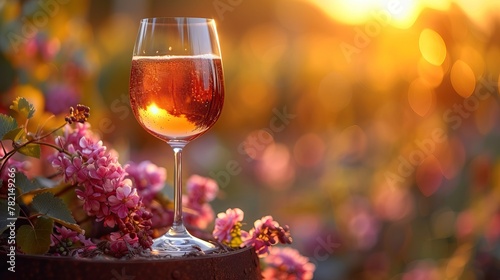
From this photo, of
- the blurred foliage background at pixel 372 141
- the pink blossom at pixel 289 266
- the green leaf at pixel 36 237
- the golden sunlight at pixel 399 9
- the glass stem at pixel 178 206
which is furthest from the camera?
the blurred foliage background at pixel 372 141

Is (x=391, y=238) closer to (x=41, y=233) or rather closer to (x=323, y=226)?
(x=323, y=226)

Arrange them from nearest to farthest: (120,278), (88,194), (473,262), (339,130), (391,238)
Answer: (120,278)
(88,194)
(473,262)
(391,238)
(339,130)

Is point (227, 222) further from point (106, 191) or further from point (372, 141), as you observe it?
point (372, 141)

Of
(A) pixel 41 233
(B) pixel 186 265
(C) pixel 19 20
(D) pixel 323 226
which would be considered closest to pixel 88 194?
(A) pixel 41 233

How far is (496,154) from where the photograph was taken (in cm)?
360

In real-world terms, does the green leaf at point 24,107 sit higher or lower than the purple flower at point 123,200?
higher

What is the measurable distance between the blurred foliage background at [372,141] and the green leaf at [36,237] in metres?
1.60

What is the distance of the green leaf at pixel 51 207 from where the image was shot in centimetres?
128

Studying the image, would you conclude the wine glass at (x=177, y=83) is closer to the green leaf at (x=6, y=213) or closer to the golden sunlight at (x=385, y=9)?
the green leaf at (x=6, y=213)

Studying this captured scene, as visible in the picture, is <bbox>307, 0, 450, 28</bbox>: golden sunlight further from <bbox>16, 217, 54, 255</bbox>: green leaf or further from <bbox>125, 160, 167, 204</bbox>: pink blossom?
<bbox>16, 217, 54, 255</bbox>: green leaf

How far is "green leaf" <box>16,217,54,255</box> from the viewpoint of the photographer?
1.25 meters

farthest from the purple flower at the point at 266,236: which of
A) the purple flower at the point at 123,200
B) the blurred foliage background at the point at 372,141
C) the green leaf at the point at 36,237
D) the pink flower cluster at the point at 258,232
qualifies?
the blurred foliage background at the point at 372,141

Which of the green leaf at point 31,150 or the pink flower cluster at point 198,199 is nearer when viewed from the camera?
the green leaf at point 31,150

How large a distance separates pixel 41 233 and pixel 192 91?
32 centimetres
